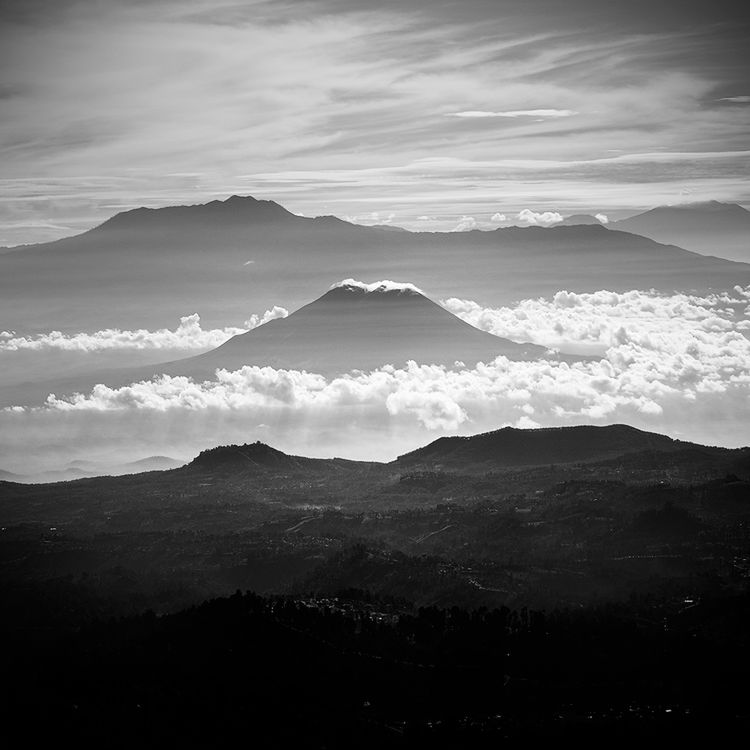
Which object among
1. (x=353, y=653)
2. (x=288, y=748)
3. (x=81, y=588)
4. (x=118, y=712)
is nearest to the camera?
(x=288, y=748)

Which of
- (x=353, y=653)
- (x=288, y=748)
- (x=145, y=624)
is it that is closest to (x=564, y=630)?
(x=353, y=653)

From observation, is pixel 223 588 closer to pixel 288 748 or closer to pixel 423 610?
pixel 423 610

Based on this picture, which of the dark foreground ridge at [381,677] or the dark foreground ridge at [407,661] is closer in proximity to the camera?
the dark foreground ridge at [381,677]

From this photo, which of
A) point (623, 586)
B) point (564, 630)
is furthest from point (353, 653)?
point (623, 586)

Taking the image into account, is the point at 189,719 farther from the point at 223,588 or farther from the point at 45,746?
the point at 223,588

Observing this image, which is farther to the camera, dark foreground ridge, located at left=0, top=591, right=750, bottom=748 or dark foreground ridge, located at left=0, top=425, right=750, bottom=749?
dark foreground ridge, located at left=0, top=425, right=750, bottom=749

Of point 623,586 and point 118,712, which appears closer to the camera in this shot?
point 118,712

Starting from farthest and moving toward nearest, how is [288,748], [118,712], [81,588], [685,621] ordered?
[81,588], [685,621], [118,712], [288,748]

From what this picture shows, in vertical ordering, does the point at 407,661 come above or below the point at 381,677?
above

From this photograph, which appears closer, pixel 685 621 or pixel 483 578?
pixel 685 621
